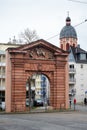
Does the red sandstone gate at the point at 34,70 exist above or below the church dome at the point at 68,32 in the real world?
below

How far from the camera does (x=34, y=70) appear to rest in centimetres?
5275

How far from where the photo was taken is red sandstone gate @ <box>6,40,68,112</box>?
5201 centimetres

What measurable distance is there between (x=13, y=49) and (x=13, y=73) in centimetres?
297

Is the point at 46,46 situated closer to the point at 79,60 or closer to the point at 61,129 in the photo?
the point at 61,129

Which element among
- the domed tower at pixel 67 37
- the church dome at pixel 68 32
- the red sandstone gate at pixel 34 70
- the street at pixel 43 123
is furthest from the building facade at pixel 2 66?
the church dome at pixel 68 32

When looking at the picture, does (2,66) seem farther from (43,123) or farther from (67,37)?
(67,37)

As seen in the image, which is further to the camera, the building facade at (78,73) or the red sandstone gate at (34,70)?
the building facade at (78,73)

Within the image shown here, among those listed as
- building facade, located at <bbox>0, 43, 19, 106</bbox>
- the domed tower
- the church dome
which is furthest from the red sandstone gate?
the church dome

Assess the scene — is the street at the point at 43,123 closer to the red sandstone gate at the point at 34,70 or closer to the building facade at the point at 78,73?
the red sandstone gate at the point at 34,70

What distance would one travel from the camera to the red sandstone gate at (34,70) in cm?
5201

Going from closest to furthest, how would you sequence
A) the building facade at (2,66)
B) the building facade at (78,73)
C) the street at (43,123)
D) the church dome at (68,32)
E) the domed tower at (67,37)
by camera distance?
the street at (43,123), the building facade at (2,66), the building facade at (78,73), the domed tower at (67,37), the church dome at (68,32)

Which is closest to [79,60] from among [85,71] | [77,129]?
[85,71]

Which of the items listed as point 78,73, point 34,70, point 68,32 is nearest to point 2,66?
point 34,70

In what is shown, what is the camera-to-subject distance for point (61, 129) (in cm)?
2441
